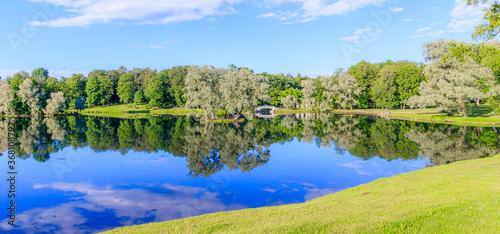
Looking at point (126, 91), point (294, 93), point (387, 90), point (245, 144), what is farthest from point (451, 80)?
point (126, 91)

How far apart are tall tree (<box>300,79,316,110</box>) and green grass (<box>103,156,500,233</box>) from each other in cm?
8700

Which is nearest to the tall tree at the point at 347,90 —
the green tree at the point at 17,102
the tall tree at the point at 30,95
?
the tall tree at the point at 30,95

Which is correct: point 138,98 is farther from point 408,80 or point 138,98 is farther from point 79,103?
point 408,80

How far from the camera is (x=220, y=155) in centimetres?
2866

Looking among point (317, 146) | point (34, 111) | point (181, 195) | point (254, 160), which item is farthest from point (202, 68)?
point (34, 111)

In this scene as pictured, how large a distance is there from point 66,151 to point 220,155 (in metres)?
15.6

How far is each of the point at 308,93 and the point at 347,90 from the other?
12654 mm

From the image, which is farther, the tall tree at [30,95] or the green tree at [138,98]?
the green tree at [138,98]

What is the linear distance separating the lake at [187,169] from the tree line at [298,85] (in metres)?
Result: 9.70

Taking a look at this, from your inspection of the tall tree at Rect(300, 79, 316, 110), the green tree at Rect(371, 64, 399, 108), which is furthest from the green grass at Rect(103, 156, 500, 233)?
the tall tree at Rect(300, 79, 316, 110)

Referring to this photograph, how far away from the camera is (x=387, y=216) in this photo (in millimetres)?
9484

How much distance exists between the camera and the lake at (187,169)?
15.4 metres

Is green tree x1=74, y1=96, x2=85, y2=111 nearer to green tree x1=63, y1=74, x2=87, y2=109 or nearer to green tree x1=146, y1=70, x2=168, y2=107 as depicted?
green tree x1=63, y1=74, x2=87, y2=109

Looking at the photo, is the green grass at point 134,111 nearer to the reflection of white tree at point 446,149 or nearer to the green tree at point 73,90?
the green tree at point 73,90
